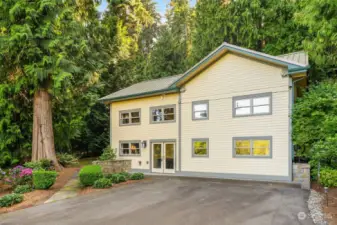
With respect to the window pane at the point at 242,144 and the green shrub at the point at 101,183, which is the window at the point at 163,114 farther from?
the green shrub at the point at 101,183

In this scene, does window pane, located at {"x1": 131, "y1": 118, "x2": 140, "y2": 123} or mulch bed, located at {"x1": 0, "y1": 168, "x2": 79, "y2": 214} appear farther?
window pane, located at {"x1": 131, "y1": 118, "x2": 140, "y2": 123}

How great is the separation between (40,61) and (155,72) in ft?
48.1

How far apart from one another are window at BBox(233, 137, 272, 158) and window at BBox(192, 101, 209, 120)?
2214 millimetres

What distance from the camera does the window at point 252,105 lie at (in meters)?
12.3

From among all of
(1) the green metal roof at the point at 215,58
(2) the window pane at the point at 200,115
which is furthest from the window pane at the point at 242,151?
(1) the green metal roof at the point at 215,58

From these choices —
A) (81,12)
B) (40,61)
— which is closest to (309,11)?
(40,61)

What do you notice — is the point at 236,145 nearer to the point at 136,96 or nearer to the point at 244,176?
A: the point at 244,176

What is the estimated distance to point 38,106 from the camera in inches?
606

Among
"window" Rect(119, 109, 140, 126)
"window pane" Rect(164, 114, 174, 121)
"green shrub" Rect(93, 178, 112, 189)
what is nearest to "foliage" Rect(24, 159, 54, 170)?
"green shrub" Rect(93, 178, 112, 189)

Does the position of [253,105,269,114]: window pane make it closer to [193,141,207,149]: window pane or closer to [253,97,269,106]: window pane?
[253,97,269,106]: window pane

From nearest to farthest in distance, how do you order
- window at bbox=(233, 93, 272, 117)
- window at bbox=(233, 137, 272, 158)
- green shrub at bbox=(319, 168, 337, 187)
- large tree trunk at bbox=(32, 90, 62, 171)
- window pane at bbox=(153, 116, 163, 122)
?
green shrub at bbox=(319, 168, 337, 187), window at bbox=(233, 137, 272, 158), window at bbox=(233, 93, 272, 117), large tree trunk at bbox=(32, 90, 62, 171), window pane at bbox=(153, 116, 163, 122)

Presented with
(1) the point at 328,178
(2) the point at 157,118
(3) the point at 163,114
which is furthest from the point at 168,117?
(1) the point at 328,178

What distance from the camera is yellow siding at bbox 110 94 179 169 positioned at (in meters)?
15.7

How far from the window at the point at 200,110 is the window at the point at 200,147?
48.9 inches
